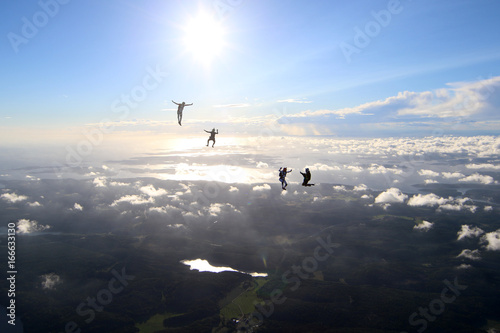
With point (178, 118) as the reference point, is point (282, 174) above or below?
below

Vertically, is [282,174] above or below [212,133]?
below

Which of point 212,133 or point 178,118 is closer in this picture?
point 178,118

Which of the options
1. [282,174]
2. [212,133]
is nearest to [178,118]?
[212,133]

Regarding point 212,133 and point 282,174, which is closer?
point 282,174

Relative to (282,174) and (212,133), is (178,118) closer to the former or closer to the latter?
(212,133)
